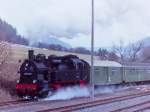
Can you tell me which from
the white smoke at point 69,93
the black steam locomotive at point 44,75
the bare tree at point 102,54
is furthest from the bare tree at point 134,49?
the black steam locomotive at point 44,75

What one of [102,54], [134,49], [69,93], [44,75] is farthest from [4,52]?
[134,49]

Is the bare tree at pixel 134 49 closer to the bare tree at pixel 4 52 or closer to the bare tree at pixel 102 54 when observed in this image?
the bare tree at pixel 102 54

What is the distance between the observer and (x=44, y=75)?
86.6 ft

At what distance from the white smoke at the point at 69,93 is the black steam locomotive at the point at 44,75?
1.17ft

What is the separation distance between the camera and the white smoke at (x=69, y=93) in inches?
1040

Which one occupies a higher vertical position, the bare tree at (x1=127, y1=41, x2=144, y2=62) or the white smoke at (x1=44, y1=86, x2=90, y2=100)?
the bare tree at (x1=127, y1=41, x2=144, y2=62)

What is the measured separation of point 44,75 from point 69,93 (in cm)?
240

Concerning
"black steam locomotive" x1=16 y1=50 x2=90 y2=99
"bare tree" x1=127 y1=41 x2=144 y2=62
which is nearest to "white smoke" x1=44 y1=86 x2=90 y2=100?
"black steam locomotive" x1=16 y1=50 x2=90 y2=99

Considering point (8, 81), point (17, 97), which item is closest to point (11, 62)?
point (8, 81)

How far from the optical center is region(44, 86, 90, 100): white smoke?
26.4 m

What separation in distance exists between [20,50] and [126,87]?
12.2m

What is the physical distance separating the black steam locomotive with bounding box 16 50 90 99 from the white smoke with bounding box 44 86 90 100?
0.36 meters

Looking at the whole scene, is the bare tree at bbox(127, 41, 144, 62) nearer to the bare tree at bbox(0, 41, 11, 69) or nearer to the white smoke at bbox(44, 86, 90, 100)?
the bare tree at bbox(0, 41, 11, 69)

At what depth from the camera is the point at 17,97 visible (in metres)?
27.5
